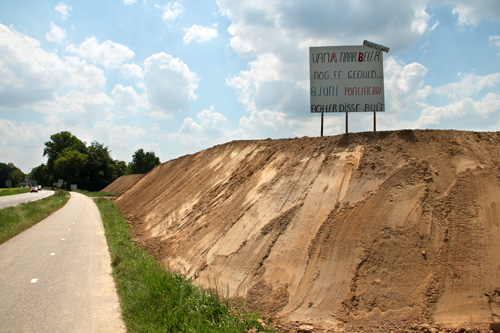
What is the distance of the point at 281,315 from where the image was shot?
550 centimetres

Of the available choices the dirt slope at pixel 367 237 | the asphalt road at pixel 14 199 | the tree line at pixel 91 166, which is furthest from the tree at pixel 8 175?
the dirt slope at pixel 367 237

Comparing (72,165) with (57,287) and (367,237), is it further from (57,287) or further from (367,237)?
(367,237)

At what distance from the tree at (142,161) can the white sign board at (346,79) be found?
272 ft

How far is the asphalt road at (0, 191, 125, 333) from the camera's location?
557 cm

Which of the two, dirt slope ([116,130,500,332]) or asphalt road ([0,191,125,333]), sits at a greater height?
dirt slope ([116,130,500,332])

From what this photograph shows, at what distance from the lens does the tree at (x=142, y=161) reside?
297 ft

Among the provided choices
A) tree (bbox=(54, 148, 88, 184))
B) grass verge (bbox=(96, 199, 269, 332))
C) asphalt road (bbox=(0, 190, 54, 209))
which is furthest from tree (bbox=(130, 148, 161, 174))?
grass verge (bbox=(96, 199, 269, 332))

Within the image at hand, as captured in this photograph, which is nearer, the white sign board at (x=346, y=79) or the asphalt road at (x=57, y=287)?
the asphalt road at (x=57, y=287)

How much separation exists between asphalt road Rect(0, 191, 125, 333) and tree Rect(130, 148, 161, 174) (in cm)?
7907

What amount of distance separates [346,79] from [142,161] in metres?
84.5

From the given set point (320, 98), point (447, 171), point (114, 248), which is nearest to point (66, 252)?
point (114, 248)

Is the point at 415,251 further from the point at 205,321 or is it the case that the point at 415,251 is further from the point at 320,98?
the point at 320,98

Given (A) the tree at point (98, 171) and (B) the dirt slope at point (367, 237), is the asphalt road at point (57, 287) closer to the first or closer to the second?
(B) the dirt slope at point (367, 237)

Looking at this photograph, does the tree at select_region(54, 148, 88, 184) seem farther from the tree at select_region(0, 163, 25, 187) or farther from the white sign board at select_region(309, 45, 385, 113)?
the white sign board at select_region(309, 45, 385, 113)
